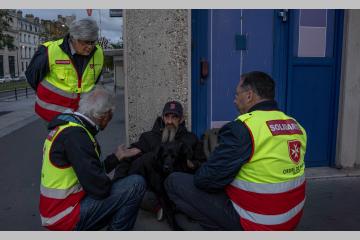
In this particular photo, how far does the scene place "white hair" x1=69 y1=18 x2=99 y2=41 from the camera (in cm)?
295

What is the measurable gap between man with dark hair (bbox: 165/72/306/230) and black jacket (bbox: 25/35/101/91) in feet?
4.61

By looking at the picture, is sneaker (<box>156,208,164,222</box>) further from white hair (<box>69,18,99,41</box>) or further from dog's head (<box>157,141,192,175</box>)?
white hair (<box>69,18,99,41</box>)

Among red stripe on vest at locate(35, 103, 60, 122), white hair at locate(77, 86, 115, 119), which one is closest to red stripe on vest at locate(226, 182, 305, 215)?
white hair at locate(77, 86, 115, 119)

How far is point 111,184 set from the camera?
262cm

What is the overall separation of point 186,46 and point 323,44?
186 centimetres

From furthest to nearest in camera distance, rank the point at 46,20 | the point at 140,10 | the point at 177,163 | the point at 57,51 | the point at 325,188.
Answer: the point at 46,20
the point at 325,188
the point at 140,10
the point at 177,163
the point at 57,51

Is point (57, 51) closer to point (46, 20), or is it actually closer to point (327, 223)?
point (327, 223)

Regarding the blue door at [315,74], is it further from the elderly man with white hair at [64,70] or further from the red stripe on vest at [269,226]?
the red stripe on vest at [269,226]

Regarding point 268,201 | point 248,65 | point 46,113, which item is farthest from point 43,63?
point 248,65

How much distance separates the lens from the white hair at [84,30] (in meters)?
2.95

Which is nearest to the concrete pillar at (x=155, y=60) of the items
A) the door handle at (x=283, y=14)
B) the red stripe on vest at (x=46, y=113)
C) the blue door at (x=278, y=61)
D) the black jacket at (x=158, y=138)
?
the blue door at (x=278, y=61)

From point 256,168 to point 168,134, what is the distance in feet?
5.08

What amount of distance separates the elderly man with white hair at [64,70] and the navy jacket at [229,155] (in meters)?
1.39

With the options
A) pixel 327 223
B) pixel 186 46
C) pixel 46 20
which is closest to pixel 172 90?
pixel 186 46
